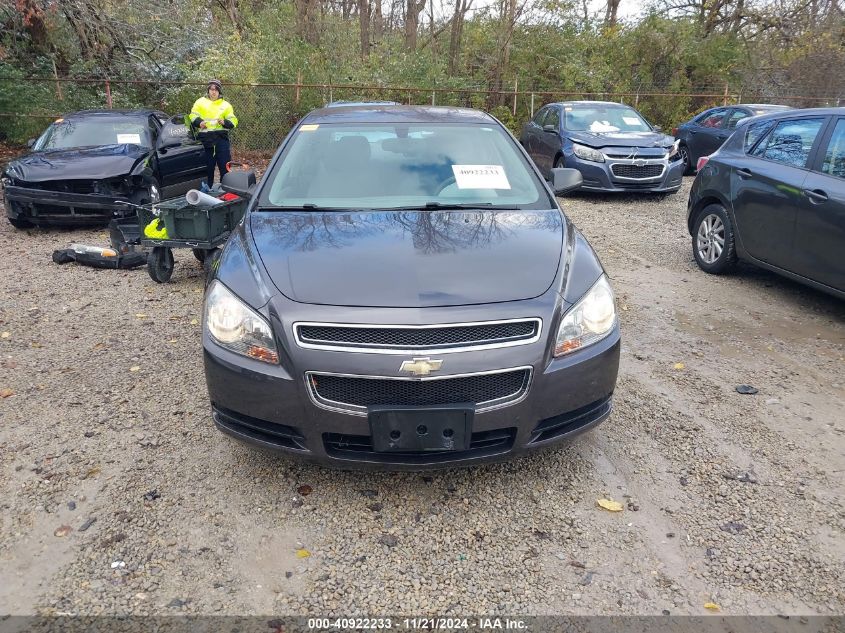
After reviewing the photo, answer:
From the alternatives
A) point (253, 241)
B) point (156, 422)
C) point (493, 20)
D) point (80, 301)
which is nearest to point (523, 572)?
point (253, 241)

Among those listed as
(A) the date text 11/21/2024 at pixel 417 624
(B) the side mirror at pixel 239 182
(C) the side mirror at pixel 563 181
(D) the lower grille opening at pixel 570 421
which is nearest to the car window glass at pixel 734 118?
(C) the side mirror at pixel 563 181

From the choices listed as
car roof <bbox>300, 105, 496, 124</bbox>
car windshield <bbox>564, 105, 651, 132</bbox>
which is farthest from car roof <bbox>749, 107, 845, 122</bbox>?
car windshield <bbox>564, 105, 651, 132</bbox>

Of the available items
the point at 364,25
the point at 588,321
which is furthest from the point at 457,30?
the point at 588,321

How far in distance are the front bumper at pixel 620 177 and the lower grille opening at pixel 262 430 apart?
28.8ft

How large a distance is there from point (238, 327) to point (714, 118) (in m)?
13.2

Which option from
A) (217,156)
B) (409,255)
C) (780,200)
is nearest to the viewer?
(409,255)

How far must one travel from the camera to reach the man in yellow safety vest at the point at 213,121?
382 inches

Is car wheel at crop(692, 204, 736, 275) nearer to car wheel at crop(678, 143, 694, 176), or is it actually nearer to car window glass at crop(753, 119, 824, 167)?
car window glass at crop(753, 119, 824, 167)

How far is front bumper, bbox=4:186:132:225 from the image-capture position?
8.04 m

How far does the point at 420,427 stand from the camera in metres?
2.62

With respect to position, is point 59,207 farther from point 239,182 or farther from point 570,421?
point 570,421

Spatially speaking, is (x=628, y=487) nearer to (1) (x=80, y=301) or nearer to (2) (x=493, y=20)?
(1) (x=80, y=301)

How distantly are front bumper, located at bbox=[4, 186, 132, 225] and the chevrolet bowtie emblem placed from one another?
22.4ft

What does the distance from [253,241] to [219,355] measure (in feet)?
2.29
